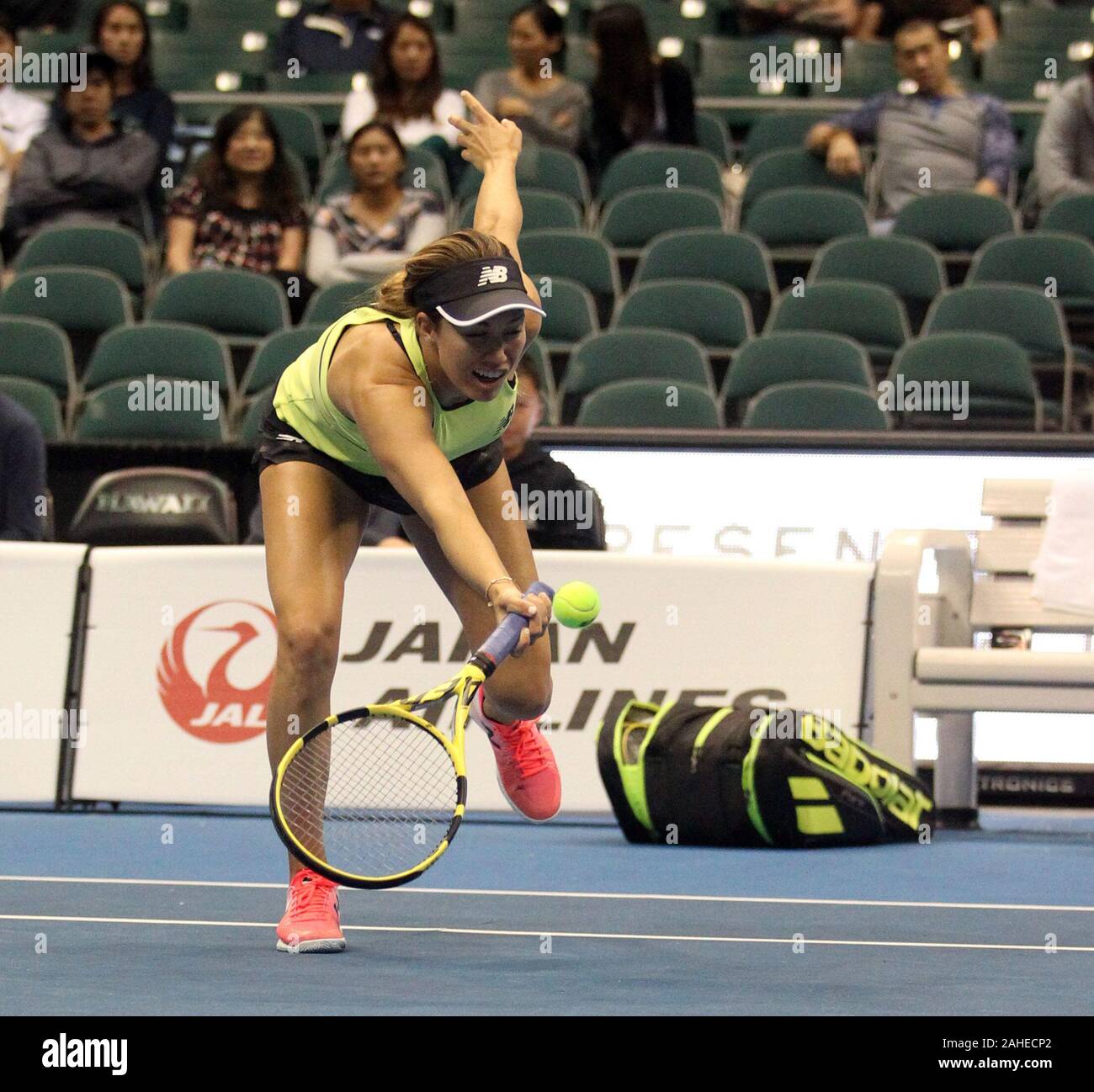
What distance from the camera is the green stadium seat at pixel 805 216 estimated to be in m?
11.2

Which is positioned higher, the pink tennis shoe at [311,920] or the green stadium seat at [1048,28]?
the green stadium seat at [1048,28]

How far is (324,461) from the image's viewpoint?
4766 mm

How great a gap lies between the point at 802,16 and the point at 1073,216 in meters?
3.07

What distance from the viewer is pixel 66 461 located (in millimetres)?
9430

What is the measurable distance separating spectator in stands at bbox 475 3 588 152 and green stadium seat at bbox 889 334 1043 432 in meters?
3.02

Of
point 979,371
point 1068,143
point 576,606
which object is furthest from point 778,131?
point 576,606

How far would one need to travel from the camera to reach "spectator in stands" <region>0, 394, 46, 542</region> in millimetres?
8203

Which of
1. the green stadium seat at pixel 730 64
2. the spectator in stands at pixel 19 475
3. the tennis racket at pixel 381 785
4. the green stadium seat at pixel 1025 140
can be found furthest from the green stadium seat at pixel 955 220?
the spectator in stands at pixel 19 475

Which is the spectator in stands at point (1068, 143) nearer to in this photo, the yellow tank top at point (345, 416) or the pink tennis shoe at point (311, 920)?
the yellow tank top at point (345, 416)

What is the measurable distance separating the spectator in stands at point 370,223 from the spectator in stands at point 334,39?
2.54 m

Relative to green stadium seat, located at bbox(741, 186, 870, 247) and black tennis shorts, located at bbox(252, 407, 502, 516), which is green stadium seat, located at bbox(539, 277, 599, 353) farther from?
black tennis shorts, located at bbox(252, 407, 502, 516)

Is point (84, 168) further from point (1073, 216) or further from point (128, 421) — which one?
point (1073, 216)

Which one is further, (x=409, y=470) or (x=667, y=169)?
(x=667, y=169)

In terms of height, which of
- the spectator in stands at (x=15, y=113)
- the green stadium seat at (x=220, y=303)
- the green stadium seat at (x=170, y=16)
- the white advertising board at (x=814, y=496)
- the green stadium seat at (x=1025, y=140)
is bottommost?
the white advertising board at (x=814, y=496)
